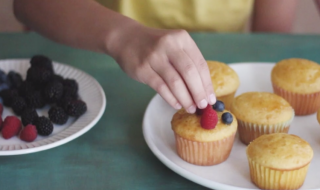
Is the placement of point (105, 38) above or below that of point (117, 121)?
above

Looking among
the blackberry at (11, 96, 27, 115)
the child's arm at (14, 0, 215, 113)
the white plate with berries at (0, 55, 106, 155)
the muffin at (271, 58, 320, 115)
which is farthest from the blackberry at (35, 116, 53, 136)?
the muffin at (271, 58, 320, 115)

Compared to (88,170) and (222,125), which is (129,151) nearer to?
(88,170)

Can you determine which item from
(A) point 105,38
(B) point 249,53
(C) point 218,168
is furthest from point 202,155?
(B) point 249,53

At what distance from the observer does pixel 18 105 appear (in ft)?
4.00

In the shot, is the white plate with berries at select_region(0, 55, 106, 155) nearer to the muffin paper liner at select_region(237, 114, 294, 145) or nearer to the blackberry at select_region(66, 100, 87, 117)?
the blackberry at select_region(66, 100, 87, 117)

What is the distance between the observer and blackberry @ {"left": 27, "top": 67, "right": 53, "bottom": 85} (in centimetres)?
129

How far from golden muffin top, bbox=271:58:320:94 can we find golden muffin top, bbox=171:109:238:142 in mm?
345

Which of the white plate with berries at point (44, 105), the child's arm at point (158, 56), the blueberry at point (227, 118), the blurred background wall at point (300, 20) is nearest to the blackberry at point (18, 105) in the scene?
the white plate with berries at point (44, 105)

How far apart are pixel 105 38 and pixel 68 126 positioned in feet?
0.94

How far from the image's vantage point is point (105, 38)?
1152 millimetres

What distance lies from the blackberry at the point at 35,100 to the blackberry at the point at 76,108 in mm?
116

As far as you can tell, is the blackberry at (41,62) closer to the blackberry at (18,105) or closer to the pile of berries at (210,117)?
the blackberry at (18,105)

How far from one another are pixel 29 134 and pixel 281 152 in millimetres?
677

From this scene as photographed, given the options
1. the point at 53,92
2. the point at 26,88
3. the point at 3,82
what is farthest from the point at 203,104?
the point at 3,82
